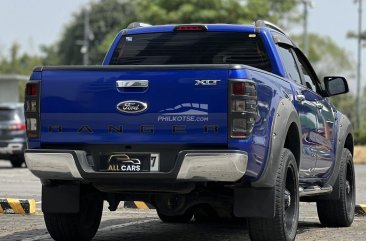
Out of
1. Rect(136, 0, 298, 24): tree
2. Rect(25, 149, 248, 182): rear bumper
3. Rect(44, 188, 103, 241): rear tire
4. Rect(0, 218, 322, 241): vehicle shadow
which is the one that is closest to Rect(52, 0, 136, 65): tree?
Rect(136, 0, 298, 24): tree

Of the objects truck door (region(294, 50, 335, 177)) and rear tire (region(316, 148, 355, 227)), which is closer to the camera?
truck door (region(294, 50, 335, 177))

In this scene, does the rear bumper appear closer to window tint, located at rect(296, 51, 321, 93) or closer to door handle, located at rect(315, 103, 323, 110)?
door handle, located at rect(315, 103, 323, 110)

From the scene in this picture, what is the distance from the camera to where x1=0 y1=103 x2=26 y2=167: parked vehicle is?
71.8 feet

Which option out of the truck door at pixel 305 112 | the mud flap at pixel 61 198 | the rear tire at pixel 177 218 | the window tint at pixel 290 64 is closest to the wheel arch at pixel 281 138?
the truck door at pixel 305 112

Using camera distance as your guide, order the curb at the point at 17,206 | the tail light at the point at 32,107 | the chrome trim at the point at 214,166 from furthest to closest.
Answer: the curb at the point at 17,206, the tail light at the point at 32,107, the chrome trim at the point at 214,166

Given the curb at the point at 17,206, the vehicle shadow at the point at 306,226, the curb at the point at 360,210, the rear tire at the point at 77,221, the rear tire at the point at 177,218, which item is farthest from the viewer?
the curb at the point at 360,210

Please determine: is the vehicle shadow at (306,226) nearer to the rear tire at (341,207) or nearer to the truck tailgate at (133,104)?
the rear tire at (341,207)

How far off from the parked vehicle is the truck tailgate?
15.1 m

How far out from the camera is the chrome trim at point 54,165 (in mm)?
6988

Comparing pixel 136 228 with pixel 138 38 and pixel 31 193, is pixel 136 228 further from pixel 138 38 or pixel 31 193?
pixel 31 193

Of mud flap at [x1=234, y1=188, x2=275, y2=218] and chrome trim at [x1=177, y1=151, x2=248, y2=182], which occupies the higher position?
chrome trim at [x1=177, y1=151, x2=248, y2=182]

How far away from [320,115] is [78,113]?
2.97m

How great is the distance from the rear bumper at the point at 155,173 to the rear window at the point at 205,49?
197 centimetres

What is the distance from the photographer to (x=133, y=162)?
698 centimetres
